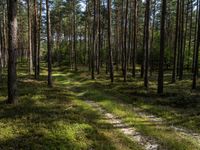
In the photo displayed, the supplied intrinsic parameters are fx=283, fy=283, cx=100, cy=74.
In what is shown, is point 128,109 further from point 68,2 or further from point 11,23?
point 68,2

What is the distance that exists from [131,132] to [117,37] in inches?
1374

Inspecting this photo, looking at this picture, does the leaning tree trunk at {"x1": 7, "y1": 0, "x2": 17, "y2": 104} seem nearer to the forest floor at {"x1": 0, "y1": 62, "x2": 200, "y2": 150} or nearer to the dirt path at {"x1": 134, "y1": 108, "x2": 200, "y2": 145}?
the forest floor at {"x1": 0, "y1": 62, "x2": 200, "y2": 150}

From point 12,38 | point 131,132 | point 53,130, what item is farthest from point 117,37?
point 53,130

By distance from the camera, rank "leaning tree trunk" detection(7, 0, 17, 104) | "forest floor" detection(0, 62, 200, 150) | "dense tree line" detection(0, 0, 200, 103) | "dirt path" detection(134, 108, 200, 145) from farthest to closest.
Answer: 1. "dense tree line" detection(0, 0, 200, 103)
2. "leaning tree trunk" detection(7, 0, 17, 104)
3. "dirt path" detection(134, 108, 200, 145)
4. "forest floor" detection(0, 62, 200, 150)

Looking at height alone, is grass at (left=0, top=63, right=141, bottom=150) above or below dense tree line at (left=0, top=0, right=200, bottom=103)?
below

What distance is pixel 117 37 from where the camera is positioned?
4591 centimetres

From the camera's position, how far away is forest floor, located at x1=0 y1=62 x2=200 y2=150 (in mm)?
9953

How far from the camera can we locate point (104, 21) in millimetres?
53750

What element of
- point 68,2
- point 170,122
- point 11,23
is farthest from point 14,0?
point 68,2

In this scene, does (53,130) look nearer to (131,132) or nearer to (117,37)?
(131,132)

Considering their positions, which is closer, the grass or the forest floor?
the grass

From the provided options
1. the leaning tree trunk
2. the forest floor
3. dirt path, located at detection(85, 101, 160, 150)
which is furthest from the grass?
the leaning tree trunk

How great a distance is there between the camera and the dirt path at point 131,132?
1059 centimetres

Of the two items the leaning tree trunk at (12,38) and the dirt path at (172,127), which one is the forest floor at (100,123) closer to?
the dirt path at (172,127)
